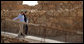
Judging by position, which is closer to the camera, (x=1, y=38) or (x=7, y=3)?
(x=1, y=38)

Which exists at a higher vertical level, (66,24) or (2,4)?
(2,4)

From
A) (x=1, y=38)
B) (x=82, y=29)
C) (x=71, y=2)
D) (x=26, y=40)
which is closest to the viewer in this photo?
(x=26, y=40)

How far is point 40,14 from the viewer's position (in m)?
10.7

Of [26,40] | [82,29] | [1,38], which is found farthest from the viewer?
[82,29]

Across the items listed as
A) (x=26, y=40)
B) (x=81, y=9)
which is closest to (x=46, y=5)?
(x=81, y=9)

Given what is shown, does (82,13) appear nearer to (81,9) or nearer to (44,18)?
(81,9)

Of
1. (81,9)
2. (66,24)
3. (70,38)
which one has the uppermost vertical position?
(81,9)

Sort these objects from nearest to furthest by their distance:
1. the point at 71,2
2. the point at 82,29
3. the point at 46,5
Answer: the point at 82,29 < the point at 71,2 < the point at 46,5

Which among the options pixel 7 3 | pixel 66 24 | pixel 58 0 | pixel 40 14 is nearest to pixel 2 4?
pixel 7 3

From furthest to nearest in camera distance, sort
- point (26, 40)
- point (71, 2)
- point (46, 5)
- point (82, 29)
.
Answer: point (46, 5)
point (71, 2)
point (82, 29)
point (26, 40)

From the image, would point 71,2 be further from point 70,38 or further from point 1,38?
point 1,38

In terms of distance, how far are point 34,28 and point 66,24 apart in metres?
1.76

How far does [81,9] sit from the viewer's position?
9.63 meters

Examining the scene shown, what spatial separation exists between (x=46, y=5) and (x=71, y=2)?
1.39 m
